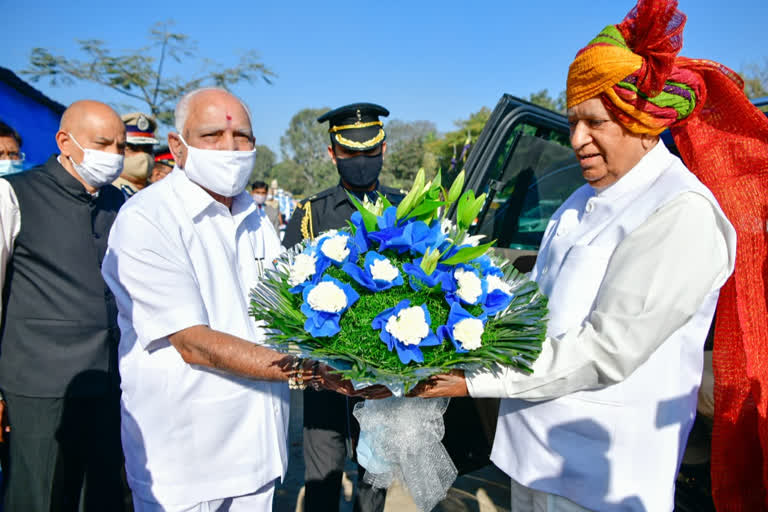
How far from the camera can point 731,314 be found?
6.23 feet

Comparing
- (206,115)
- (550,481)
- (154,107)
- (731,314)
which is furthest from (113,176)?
(154,107)

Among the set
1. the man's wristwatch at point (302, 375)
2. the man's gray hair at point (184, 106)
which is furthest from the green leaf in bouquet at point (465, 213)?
the man's gray hair at point (184, 106)

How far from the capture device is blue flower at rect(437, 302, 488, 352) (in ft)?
4.36

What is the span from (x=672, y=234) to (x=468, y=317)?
67 cm

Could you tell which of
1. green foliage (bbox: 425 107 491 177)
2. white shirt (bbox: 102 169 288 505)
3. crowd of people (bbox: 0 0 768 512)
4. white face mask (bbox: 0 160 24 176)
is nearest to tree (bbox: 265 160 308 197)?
green foliage (bbox: 425 107 491 177)

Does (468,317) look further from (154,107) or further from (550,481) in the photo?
(154,107)

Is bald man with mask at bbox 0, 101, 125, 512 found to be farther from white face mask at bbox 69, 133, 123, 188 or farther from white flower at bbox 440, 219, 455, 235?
white flower at bbox 440, 219, 455, 235

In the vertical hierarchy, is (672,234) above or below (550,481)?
above

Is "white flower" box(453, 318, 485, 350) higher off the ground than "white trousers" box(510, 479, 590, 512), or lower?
higher

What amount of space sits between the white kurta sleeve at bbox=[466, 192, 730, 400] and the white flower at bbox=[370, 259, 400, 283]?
22.9 inches

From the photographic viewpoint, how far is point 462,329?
1.34 meters

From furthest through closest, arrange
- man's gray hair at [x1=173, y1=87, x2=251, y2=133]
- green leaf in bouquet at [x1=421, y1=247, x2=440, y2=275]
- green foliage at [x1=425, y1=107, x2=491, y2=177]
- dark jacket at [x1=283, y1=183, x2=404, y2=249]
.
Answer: green foliage at [x1=425, y1=107, x2=491, y2=177], dark jacket at [x1=283, y1=183, x2=404, y2=249], man's gray hair at [x1=173, y1=87, x2=251, y2=133], green leaf in bouquet at [x1=421, y1=247, x2=440, y2=275]

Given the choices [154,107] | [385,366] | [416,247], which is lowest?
[385,366]

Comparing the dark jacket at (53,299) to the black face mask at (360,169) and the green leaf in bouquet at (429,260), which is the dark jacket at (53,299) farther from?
the green leaf in bouquet at (429,260)
